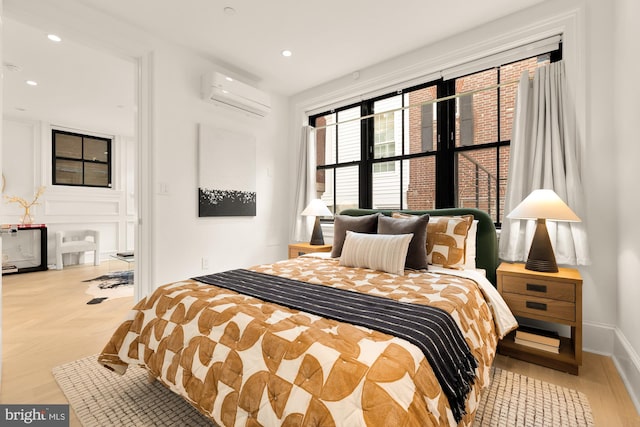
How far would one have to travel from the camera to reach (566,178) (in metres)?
2.30

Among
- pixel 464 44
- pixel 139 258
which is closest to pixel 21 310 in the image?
pixel 139 258

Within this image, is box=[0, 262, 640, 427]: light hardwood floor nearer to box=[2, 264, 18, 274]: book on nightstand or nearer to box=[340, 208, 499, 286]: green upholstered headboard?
box=[340, 208, 499, 286]: green upholstered headboard

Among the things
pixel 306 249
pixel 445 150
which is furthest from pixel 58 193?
pixel 445 150

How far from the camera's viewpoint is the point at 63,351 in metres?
2.25

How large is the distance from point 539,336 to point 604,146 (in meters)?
1.44

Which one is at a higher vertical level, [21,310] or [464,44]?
[464,44]

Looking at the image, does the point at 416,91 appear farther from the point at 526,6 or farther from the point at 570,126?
the point at 570,126

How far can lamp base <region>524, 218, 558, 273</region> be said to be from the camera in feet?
6.95

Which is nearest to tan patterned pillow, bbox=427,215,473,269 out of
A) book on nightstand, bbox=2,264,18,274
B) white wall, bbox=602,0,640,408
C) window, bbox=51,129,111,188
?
white wall, bbox=602,0,640,408

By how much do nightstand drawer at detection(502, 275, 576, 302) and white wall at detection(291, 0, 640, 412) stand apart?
0.98 feet

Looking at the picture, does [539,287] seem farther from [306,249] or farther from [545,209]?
[306,249]

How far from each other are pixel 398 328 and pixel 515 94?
8.28 ft

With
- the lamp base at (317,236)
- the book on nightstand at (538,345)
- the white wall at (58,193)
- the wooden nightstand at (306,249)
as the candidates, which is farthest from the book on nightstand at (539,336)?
the white wall at (58,193)

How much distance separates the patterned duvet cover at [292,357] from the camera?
2.97 ft
